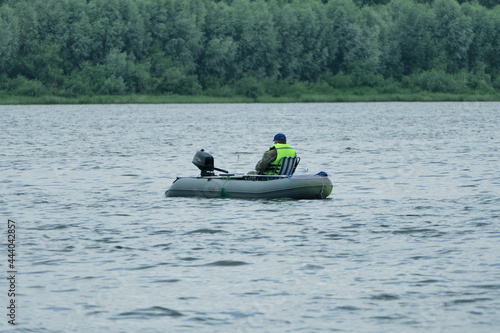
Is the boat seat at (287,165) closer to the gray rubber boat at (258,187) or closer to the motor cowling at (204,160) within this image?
the gray rubber boat at (258,187)

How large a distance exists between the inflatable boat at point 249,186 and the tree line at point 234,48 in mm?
79219

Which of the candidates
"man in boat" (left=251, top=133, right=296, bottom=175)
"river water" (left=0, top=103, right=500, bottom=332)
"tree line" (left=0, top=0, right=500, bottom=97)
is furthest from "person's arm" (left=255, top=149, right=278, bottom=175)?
"tree line" (left=0, top=0, right=500, bottom=97)

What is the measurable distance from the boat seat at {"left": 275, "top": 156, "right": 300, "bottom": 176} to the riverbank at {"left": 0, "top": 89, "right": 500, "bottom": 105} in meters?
77.8

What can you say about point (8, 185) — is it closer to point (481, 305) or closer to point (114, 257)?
point (114, 257)

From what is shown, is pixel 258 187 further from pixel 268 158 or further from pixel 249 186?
pixel 268 158

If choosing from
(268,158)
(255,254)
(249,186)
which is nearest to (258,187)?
(249,186)

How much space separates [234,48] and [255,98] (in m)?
6.51

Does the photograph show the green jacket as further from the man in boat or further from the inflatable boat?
the inflatable boat

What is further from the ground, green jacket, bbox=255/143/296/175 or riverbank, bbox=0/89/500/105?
green jacket, bbox=255/143/296/175

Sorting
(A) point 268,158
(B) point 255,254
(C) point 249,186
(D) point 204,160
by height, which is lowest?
(B) point 255,254

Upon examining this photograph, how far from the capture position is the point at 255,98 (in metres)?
106

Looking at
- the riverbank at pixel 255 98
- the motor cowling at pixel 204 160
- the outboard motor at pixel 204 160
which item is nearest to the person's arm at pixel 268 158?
the outboard motor at pixel 204 160

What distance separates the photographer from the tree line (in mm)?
101438

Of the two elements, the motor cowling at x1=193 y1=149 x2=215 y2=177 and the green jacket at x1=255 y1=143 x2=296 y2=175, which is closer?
the green jacket at x1=255 y1=143 x2=296 y2=175
